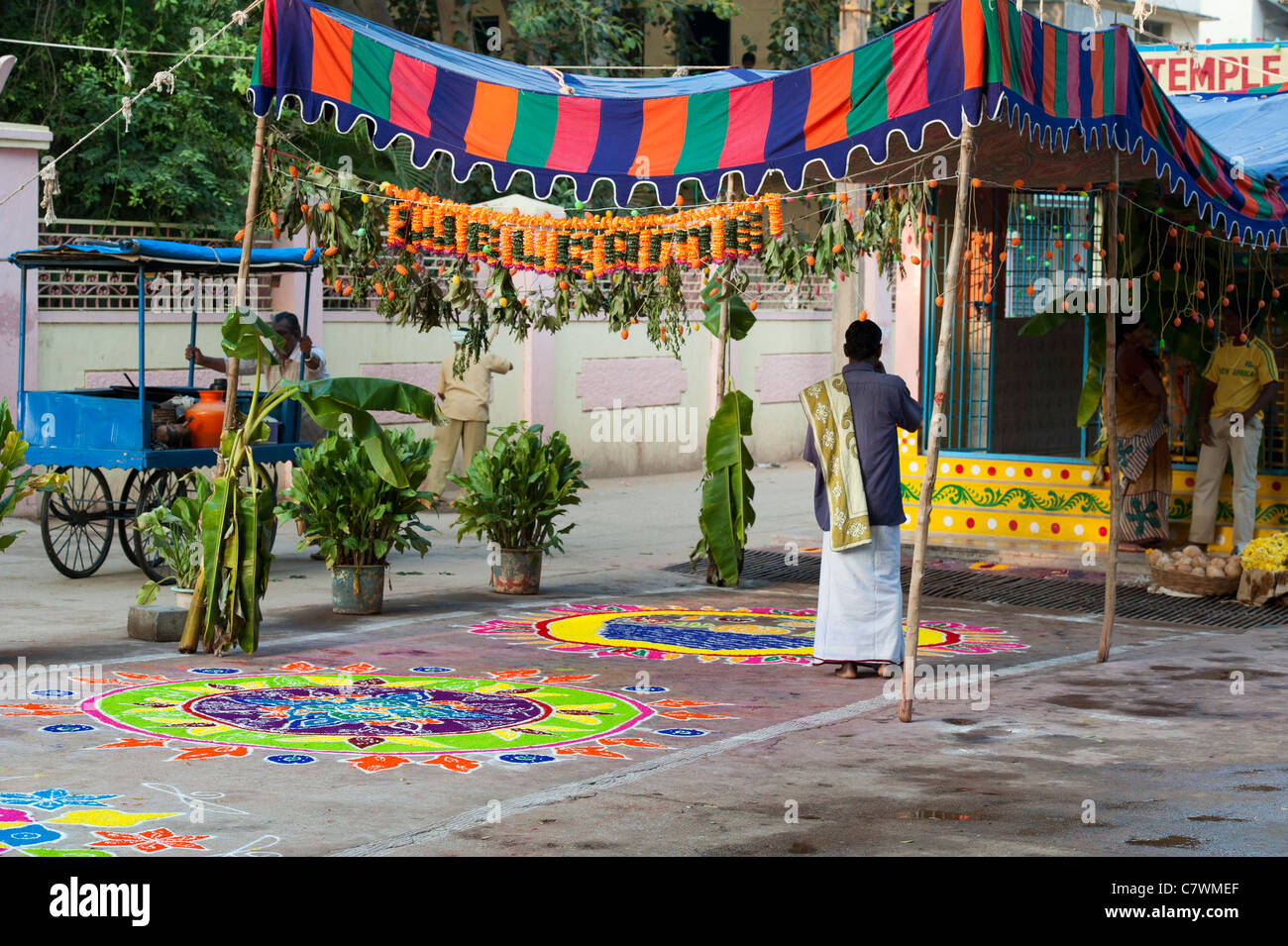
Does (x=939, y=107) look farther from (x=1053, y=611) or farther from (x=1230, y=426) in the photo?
(x=1230, y=426)

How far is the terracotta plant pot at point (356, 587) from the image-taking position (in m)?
10.7

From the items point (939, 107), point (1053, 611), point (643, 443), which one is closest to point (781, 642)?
point (1053, 611)

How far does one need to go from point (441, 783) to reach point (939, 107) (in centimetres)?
406

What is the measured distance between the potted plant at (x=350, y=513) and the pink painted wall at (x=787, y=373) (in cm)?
1172

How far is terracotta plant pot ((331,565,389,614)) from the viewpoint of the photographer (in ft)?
35.1

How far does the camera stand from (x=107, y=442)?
11.4m

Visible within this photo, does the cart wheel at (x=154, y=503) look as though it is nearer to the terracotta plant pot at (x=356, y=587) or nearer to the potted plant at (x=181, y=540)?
the terracotta plant pot at (x=356, y=587)

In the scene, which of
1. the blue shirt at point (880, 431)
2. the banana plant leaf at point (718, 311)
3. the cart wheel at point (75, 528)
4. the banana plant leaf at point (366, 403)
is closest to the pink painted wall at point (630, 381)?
the banana plant leaf at point (718, 311)

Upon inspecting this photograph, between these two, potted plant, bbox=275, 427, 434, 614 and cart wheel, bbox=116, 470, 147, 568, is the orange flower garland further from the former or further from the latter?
cart wheel, bbox=116, 470, 147, 568

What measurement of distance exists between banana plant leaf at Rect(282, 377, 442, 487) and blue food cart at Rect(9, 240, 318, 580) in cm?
239

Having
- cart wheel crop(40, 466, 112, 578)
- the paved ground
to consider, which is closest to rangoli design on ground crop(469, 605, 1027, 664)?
the paved ground

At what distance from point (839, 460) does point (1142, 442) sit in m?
5.22

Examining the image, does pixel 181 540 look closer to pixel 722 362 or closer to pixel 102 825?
pixel 102 825

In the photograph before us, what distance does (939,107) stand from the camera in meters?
8.18
